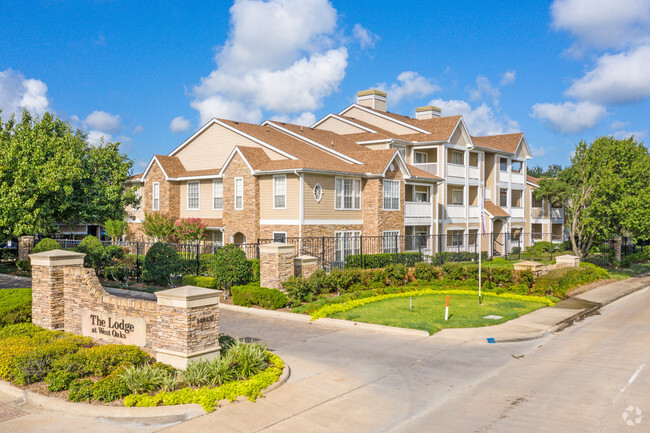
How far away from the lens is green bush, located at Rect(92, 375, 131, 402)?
8961 mm

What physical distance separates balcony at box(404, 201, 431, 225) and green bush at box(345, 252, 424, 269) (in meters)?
5.36

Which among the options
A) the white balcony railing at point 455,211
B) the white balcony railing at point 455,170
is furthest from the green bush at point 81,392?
the white balcony railing at point 455,170

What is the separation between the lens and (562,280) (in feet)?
73.5

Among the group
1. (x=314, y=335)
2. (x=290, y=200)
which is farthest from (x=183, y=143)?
(x=314, y=335)

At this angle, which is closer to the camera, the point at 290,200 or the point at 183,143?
the point at 290,200

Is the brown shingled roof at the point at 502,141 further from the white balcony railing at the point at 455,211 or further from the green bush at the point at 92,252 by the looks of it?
the green bush at the point at 92,252

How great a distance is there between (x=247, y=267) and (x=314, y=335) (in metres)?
6.86

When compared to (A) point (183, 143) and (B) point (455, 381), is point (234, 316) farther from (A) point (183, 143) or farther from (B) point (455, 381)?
(A) point (183, 143)

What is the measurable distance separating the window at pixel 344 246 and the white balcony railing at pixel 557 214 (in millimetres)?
30798

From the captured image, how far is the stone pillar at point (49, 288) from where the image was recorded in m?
13.3

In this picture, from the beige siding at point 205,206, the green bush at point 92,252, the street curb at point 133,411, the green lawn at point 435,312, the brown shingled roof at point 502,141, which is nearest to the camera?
the street curb at point 133,411

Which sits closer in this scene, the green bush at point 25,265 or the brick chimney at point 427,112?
the green bush at point 25,265

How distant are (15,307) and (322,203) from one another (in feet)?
57.7

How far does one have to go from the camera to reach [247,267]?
21.0 meters
